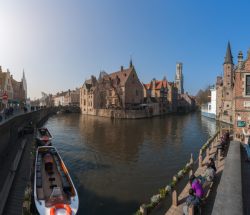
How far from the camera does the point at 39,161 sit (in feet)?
54.6

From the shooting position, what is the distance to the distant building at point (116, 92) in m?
81.5

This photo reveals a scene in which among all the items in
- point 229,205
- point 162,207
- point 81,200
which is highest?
point 229,205

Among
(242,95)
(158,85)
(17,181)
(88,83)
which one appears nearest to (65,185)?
(17,181)

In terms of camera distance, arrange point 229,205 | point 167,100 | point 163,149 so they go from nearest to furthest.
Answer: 1. point 229,205
2. point 163,149
3. point 167,100

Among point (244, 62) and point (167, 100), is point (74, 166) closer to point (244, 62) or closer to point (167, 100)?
point (244, 62)

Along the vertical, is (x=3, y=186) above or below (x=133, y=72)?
below

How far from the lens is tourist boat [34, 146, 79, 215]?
408 inches

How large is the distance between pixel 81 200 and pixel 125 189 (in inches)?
129

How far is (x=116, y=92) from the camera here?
82500 mm

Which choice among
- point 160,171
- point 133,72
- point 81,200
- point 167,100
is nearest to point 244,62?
point 160,171

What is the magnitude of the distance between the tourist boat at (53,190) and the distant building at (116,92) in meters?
63.5

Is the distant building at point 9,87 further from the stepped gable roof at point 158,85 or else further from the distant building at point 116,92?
the stepped gable roof at point 158,85

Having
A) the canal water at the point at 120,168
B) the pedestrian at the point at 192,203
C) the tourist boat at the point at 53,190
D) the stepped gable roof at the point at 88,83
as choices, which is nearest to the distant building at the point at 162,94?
the stepped gable roof at the point at 88,83

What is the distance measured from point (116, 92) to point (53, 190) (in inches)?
2830
